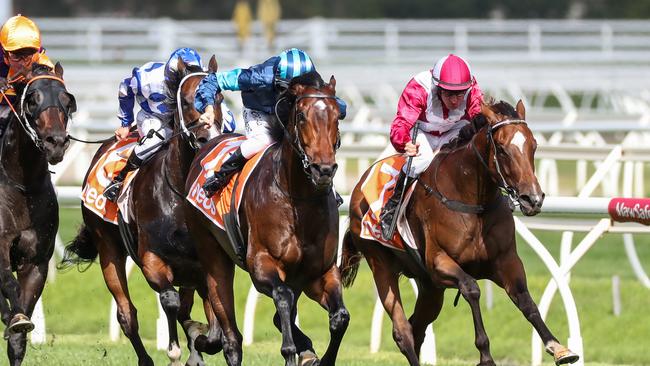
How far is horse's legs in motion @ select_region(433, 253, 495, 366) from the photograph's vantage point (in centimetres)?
734

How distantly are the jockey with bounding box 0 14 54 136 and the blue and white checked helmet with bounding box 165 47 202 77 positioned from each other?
0.74 meters

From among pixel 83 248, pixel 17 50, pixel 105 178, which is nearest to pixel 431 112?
pixel 105 178

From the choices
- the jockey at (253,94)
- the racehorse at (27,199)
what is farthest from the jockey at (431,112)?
the racehorse at (27,199)

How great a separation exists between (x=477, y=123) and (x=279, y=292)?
4.99ft

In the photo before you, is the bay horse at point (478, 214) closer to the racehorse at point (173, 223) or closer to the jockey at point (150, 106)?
the racehorse at point (173, 223)

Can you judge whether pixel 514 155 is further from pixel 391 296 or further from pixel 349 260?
pixel 349 260

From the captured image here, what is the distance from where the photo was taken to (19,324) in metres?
7.79

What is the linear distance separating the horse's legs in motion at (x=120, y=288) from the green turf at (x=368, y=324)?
0.23m

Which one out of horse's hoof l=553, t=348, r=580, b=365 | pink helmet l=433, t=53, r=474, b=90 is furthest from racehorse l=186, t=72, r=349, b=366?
horse's hoof l=553, t=348, r=580, b=365

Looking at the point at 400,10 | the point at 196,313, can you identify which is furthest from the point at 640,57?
the point at 400,10

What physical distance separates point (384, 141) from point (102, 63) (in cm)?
1451

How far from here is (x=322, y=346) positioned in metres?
10.3

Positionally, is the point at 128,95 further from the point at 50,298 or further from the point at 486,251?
the point at 50,298

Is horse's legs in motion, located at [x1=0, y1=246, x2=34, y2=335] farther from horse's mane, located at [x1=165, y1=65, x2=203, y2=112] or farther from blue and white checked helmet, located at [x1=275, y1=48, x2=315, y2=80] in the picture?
blue and white checked helmet, located at [x1=275, y1=48, x2=315, y2=80]
